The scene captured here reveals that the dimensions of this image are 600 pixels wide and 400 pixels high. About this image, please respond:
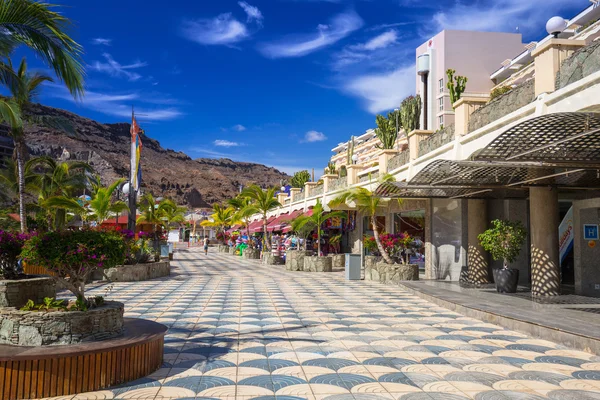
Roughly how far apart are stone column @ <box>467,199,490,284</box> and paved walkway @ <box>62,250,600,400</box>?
139 inches

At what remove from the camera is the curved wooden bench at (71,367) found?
4.24 meters

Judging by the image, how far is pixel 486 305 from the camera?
9602mm

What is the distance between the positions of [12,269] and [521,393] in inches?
335

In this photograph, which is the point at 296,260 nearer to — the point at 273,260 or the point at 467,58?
the point at 273,260

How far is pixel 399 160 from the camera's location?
18.9m

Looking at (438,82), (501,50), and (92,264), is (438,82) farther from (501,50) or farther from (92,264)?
(92,264)

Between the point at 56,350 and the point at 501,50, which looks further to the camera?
the point at 501,50

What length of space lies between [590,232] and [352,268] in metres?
7.89

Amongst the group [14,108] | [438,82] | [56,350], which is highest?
[438,82]

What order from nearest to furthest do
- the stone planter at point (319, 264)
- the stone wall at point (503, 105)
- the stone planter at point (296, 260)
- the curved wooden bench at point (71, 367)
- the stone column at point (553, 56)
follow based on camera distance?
the curved wooden bench at point (71, 367), the stone column at point (553, 56), the stone wall at point (503, 105), the stone planter at point (319, 264), the stone planter at point (296, 260)

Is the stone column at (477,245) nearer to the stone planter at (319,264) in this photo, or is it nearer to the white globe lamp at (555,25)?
the white globe lamp at (555,25)

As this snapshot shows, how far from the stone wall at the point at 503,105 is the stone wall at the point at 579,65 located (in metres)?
0.94

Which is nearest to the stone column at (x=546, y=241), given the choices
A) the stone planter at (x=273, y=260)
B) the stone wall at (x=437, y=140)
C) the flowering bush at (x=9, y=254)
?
the stone wall at (x=437, y=140)

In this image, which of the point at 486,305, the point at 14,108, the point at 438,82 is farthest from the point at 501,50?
the point at 14,108
